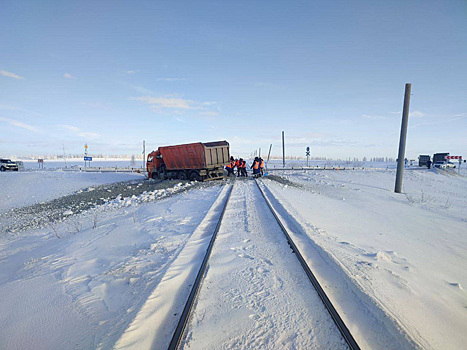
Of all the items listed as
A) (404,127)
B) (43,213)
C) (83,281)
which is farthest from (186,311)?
(404,127)

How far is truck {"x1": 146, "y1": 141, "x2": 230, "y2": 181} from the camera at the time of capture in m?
15.5

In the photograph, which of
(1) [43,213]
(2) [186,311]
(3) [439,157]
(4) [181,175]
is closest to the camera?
(2) [186,311]

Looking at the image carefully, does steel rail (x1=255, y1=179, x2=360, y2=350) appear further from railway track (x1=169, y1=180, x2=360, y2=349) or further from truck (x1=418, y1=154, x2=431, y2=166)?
truck (x1=418, y1=154, x2=431, y2=166)

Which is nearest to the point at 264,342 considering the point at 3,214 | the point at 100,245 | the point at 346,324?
the point at 346,324

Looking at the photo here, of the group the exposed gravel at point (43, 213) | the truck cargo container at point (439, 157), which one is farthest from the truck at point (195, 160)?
the truck cargo container at point (439, 157)

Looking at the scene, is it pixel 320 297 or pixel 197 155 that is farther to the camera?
pixel 197 155

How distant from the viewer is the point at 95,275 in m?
3.45

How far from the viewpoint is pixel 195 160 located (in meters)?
15.8

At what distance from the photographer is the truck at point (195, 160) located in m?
15.5

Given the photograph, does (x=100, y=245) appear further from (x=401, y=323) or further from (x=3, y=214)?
(x=3, y=214)

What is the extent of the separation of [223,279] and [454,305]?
9.62 feet

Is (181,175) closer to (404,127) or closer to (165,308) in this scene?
(404,127)

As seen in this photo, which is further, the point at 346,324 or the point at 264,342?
the point at 346,324

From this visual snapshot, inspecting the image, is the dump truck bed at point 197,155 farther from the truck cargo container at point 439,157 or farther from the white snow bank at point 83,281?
the truck cargo container at point 439,157
